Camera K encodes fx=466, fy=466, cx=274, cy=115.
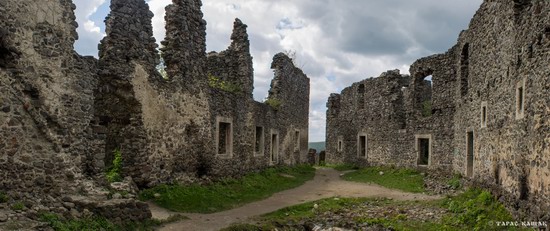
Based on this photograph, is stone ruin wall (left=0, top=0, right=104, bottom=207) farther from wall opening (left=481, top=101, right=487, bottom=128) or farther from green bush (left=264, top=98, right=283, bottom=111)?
green bush (left=264, top=98, right=283, bottom=111)

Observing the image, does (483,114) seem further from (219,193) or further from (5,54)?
(5,54)

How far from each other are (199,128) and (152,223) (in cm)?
615

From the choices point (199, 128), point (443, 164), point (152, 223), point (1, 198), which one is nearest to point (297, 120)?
point (443, 164)

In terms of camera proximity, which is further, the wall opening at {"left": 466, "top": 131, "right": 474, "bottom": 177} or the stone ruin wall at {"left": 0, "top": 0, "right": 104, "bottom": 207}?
the wall opening at {"left": 466, "top": 131, "right": 474, "bottom": 177}

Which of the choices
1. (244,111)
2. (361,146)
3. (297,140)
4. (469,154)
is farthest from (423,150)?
(244,111)

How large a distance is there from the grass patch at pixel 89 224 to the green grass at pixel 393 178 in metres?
10.9

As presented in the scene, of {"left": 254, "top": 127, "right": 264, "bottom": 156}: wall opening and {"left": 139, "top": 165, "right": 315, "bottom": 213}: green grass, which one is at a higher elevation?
{"left": 254, "top": 127, "right": 264, "bottom": 156}: wall opening

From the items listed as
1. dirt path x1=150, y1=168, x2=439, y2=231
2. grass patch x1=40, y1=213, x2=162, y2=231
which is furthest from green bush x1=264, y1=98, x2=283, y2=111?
grass patch x1=40, y1=213, x2=162, y2=231

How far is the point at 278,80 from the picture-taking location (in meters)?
25.8

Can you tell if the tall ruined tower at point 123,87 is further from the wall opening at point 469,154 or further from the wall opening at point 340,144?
the wall opening at point 340,144

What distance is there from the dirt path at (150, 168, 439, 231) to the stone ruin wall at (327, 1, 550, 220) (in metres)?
3.15

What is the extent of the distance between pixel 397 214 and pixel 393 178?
9086mm

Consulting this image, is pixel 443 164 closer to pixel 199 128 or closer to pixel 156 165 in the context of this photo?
pixel 199 128

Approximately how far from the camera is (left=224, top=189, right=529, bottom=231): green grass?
10.6m
